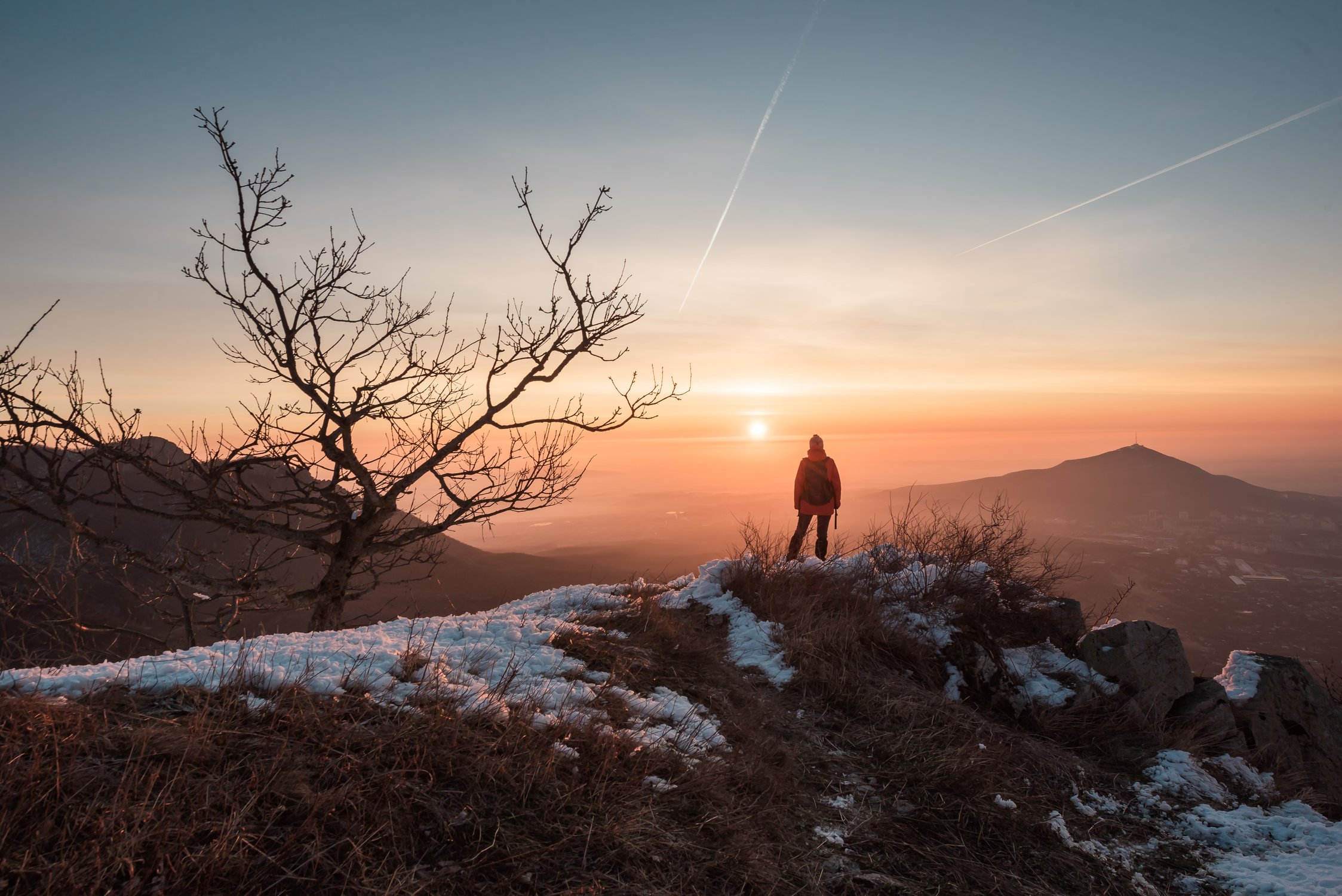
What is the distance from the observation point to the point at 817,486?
1087 cm

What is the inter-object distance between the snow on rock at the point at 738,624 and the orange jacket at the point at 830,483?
297cm

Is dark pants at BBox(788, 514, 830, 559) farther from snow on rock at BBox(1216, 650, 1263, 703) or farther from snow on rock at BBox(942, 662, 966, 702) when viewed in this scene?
snow on rock at BBox(1216, 650, 1263, 703)

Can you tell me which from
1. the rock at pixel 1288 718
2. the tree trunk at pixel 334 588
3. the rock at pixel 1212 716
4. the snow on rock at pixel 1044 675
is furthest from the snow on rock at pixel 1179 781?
the tree trunk at pixel 334 588

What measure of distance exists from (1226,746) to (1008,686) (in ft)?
7.10

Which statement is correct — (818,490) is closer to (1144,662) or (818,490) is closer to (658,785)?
(1144,662)

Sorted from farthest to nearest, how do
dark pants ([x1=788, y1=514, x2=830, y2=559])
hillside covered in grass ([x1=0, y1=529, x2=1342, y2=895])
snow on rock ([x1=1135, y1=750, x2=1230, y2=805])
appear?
dark pants ([x1=788, y1=514, x2=830, y2=559]) → snow on rock ([x1=1135, y1=750, x2=1230, y2=805]) → hillside covered in grass ([x1=0, y1=529, x2=1342, y2=895])

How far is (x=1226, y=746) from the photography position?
618 centimetres

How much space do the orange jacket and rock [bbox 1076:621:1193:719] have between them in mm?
4303

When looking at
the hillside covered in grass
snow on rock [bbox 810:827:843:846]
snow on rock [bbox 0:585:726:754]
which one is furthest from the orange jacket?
snow on rock [bbox 810:827:843:846]

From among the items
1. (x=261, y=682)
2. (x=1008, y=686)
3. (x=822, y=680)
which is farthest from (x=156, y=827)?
(x=1008, y=686)

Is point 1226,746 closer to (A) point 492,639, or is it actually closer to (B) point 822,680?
(B) point 822,680

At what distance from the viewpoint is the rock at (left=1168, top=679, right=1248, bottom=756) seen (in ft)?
20.4

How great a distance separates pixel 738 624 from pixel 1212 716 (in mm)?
4977

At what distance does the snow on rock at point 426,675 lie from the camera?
3.01m
